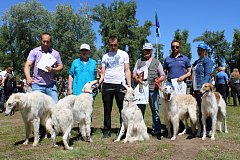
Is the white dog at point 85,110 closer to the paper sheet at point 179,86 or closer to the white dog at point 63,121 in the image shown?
the white dog at point 63,121

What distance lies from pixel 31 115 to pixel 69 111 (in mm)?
920

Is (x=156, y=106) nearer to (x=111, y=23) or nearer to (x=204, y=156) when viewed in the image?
(x=204, y=156)

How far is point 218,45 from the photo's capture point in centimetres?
5697

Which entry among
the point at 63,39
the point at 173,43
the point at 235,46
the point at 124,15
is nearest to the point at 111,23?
the point at 124,15

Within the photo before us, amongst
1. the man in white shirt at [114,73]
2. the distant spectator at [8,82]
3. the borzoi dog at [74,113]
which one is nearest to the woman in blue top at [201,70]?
the man in white shirt at [114,73]

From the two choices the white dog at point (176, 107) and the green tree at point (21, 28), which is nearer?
the white dog at point (176, 107)

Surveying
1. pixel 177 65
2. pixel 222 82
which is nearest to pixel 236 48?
pixel 222 82

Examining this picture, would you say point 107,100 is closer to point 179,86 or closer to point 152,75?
point 152,75

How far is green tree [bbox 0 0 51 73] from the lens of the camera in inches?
1700

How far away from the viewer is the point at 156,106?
6914 mm

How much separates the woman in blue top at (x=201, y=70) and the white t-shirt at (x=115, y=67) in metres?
1.74

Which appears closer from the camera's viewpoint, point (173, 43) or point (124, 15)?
point (173, 43)

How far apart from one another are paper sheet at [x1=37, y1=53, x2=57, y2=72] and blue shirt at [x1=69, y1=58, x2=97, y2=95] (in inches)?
23.8

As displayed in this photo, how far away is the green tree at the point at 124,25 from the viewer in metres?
45.6
